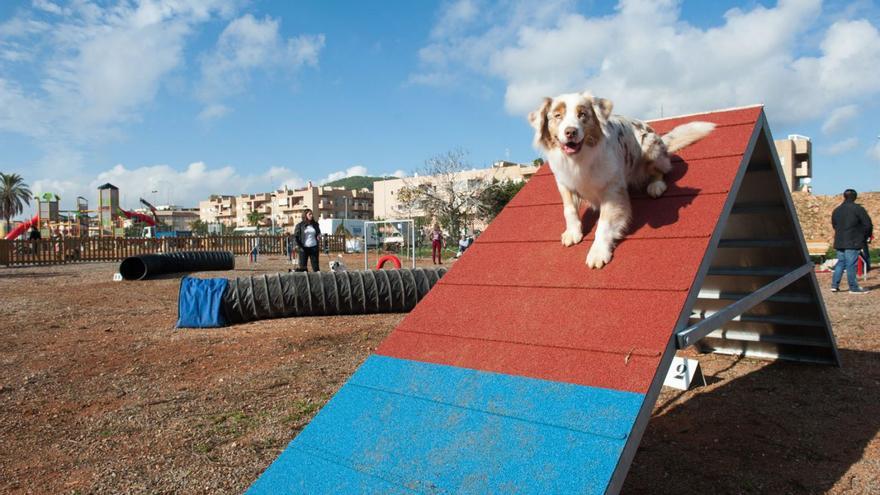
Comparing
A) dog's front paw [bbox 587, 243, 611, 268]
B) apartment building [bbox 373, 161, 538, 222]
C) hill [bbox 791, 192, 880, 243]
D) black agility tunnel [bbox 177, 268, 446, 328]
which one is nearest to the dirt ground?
black agility tunnel [bbox 177, 268, 446, 328]

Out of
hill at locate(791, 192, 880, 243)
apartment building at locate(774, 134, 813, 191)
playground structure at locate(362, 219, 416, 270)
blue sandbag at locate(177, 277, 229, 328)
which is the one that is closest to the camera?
blue sandbag at locate(177, 277, 229, 328)

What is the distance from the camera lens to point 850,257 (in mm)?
10086

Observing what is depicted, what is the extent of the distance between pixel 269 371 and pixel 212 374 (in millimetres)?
591

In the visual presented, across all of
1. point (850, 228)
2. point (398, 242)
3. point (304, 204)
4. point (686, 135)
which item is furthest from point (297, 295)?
point (304, 204)

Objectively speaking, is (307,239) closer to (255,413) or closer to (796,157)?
(255,413)

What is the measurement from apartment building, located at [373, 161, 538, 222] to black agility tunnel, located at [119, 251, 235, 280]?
38.9 feet

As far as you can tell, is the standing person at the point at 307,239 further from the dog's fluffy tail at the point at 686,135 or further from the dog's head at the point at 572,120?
the dog's head at the point at 572,120

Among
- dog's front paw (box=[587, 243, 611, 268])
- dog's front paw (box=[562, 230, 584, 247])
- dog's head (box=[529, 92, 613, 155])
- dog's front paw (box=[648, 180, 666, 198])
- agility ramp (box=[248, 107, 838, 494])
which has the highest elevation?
dog's head (box=[529, 92, 613, 155])

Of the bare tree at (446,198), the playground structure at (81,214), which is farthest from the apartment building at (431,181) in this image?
the playground structure at (81,214)

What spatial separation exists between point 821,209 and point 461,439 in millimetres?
42698

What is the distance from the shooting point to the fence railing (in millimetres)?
24781

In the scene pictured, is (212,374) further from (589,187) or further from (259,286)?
(589,187)

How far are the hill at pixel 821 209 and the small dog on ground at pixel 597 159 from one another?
1391 inches

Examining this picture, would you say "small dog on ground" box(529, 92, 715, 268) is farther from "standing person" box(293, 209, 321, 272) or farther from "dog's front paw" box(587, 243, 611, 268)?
"standing person" box(293, 209, 321, 272)
